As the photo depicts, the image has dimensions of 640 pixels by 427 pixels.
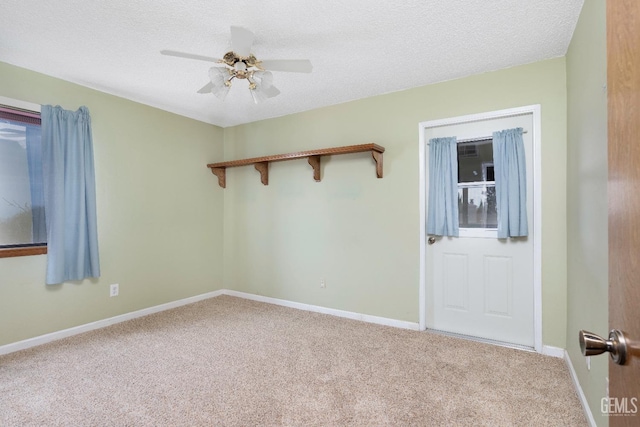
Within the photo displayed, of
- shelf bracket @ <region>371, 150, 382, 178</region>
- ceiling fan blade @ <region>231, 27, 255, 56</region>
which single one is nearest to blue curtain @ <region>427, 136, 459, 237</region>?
shelf bracket @ <region>371, 150, 382, 178</region>

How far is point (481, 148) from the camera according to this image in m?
2.85

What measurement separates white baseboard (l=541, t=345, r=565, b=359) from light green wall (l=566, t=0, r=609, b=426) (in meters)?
0.16

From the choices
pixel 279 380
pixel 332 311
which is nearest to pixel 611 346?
pixel 279 380

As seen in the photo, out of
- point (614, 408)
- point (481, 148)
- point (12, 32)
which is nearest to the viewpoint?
point (614, 408)

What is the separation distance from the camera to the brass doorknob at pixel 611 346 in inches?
24.1

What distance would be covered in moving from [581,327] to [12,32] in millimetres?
4172

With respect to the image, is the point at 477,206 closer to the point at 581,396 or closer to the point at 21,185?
the point at 581,396

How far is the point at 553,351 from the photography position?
8.18 ft

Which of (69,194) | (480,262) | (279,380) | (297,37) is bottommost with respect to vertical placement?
(279,380)

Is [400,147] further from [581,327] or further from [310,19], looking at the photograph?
[581,327]

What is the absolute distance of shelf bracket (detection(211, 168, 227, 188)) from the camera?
169 inches

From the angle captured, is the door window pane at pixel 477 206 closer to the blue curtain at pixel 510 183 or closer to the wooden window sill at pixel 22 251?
the blue curtain at pixel 510 183

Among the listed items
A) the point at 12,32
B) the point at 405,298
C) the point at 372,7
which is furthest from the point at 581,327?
the point at 12,32

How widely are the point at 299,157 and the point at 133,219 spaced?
1.93m
